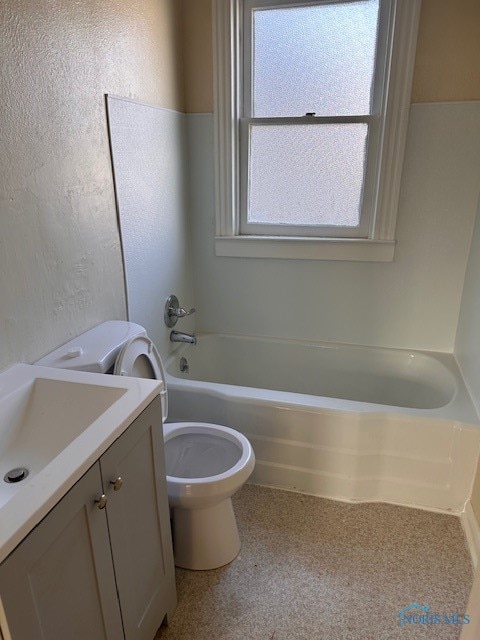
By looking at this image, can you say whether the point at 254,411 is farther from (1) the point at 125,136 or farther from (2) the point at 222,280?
(1) the point at 125,136

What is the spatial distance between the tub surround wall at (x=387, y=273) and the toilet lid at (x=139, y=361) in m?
0.98

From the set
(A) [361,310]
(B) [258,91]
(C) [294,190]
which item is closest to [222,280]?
(C) [294,190]

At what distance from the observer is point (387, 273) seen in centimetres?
232

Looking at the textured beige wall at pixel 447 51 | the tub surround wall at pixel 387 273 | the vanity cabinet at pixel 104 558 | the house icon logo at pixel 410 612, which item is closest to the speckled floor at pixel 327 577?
the house icon logo at pixel 410 612

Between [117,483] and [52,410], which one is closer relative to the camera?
[117,483]

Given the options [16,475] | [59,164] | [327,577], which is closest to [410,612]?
[327,577]

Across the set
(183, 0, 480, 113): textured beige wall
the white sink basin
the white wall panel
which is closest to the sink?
the white sink basin

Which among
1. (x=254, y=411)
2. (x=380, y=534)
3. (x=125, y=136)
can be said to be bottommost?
(x=380, y=534)

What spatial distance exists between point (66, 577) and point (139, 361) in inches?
31.0

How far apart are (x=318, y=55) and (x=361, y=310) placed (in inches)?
50.3

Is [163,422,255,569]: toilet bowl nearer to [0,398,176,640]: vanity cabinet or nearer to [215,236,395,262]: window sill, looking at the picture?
[0,398,176,640]: vanity cabinet

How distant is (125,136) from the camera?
5.64ft

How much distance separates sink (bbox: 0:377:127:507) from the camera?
1127 mm

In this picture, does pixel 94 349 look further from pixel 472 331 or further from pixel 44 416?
pixel 472 331
